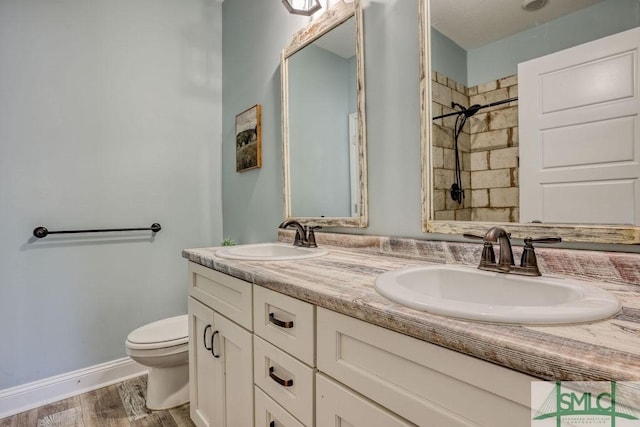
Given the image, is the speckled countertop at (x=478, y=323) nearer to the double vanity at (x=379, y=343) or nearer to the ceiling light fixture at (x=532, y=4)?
the double vanity at (x=379, y=343)

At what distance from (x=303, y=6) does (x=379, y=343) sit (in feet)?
5.35

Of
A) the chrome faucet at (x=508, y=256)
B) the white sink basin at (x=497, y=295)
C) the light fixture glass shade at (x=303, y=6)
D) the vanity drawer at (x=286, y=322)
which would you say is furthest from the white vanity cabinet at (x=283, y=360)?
the light fixture glass shade at (x=303, y=6)

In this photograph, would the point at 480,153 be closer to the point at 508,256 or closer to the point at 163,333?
the point at 508,256

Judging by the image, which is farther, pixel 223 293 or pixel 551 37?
pixel 223 293

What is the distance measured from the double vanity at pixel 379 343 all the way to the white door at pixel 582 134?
0.12 meters

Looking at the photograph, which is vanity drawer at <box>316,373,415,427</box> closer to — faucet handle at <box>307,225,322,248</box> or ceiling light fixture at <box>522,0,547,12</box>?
faucet handle at <box>307,225,322,248</box>

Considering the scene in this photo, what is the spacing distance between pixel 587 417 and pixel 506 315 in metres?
0.14

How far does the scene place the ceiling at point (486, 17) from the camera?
0.87m

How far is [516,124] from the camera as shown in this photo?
92 cm

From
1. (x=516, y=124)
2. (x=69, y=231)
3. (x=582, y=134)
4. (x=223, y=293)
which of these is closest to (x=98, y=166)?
(x=69, y=231)

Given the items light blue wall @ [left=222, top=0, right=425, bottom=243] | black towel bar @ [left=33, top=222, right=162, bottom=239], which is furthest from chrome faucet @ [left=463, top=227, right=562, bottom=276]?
black towel bar @ [left=33, top=222, right=162, bottom=239]

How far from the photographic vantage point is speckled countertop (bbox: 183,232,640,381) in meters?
0.38

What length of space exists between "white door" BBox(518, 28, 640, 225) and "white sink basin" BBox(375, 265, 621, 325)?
0.23 m

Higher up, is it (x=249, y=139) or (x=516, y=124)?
(x=249, y=139)
